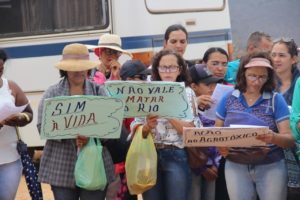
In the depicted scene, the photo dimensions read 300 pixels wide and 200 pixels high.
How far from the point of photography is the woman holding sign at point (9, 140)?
464 centimetres

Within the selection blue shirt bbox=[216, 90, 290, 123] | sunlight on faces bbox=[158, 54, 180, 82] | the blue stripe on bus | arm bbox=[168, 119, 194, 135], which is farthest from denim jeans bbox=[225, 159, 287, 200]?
the blue stripe on bus

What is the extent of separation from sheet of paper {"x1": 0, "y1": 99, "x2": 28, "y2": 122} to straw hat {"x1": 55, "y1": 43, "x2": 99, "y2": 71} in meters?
0.52

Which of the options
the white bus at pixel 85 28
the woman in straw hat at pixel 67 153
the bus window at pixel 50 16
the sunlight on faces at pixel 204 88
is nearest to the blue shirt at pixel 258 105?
the sunlight on faces at pixel 204 88

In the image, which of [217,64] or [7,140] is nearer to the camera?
[7,140]

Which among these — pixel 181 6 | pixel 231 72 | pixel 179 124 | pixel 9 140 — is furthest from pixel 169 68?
pixel 181 6

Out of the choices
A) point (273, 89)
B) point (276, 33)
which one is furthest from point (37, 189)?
point (276, 33)

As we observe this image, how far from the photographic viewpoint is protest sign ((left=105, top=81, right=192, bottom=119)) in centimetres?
441

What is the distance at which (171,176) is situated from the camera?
447 centimetres

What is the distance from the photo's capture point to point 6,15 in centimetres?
822

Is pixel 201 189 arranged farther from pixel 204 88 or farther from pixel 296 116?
pixel 296 116

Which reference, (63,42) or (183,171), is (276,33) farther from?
(183,171)

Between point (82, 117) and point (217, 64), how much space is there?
5.09 feet

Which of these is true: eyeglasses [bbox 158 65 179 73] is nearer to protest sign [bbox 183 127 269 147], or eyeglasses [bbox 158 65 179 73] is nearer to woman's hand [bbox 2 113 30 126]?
protest sign [bbox 183 127 269 147]

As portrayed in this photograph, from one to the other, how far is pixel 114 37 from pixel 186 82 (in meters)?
1.70
